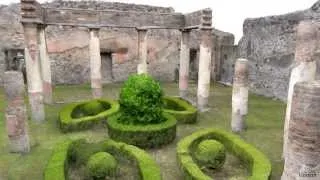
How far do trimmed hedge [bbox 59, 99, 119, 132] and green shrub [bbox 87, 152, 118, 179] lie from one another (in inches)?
161

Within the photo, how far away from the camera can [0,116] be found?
12.4 meters

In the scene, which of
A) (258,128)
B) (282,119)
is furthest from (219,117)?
(282,119)

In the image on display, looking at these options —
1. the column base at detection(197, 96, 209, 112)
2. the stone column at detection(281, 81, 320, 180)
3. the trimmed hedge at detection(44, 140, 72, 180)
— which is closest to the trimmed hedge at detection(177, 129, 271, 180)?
the stone column at detection(281, 81, 320, 180)

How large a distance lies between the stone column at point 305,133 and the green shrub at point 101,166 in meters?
3.91

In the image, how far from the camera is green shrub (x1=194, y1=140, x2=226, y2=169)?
25.2 feet

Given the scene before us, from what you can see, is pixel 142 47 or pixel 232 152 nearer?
pixel 232 152

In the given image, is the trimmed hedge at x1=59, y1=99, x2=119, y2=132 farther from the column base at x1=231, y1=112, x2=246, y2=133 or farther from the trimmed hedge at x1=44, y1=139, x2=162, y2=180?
the column base at x1=231, y1=112, x2=246, y2=133

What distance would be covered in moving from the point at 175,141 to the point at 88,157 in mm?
3309

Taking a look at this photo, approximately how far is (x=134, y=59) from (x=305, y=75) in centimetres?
1453

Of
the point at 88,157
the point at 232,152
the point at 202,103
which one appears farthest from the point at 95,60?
the point at 232,152

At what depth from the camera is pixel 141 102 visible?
9.70 meters

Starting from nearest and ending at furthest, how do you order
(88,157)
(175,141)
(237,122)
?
(88,157)
(175,141)
(237,122)

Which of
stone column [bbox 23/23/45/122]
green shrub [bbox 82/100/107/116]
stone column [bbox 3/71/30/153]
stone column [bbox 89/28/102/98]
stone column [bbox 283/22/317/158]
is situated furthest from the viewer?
stone column [bbox 89/28/102/98]

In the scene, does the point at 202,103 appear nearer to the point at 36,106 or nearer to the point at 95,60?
the point at 95,60
